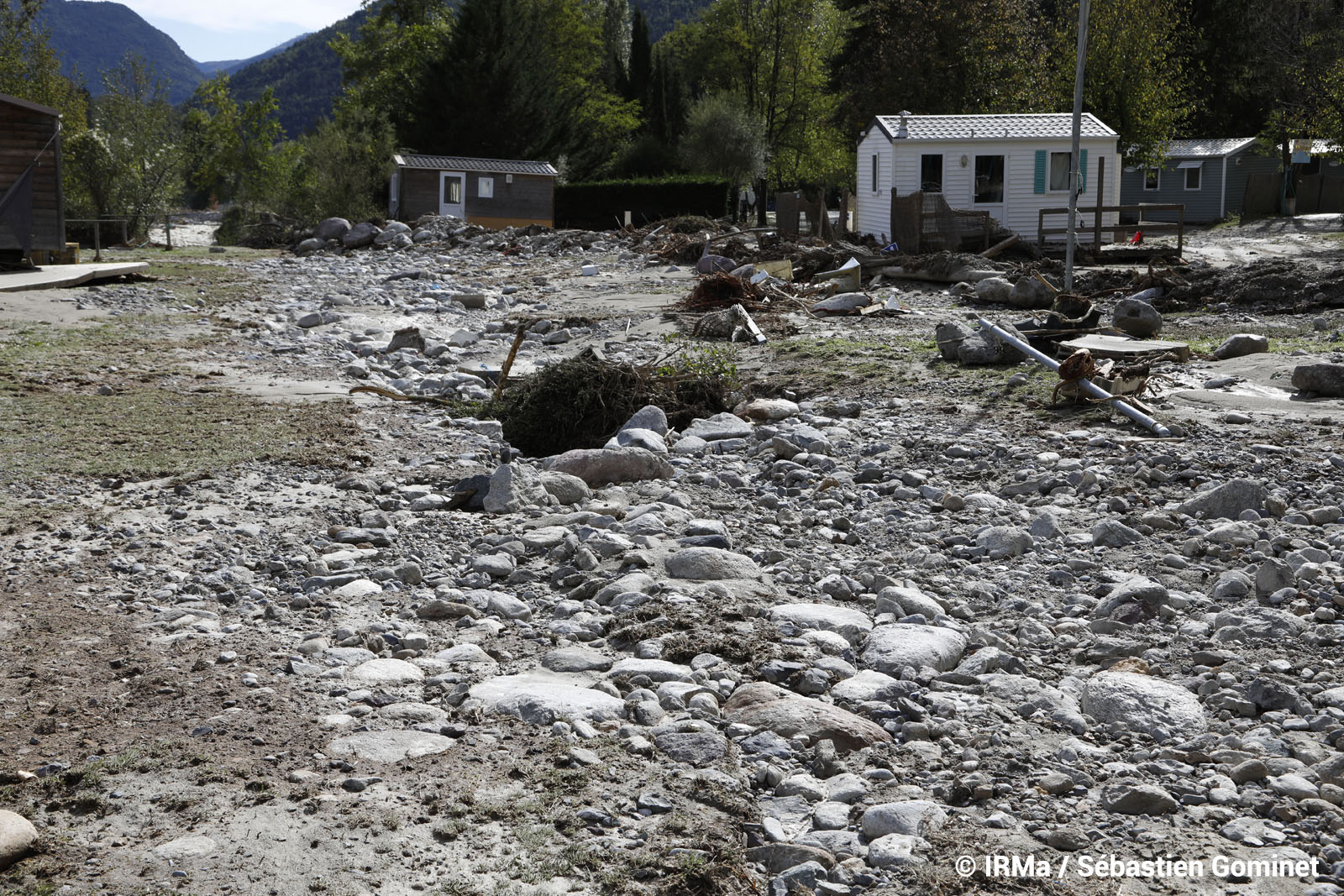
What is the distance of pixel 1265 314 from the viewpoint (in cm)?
1545

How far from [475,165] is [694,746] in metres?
37.7

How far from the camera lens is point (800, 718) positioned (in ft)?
13.0

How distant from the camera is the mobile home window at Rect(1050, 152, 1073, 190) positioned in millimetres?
27219

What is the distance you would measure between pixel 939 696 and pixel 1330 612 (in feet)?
6.55

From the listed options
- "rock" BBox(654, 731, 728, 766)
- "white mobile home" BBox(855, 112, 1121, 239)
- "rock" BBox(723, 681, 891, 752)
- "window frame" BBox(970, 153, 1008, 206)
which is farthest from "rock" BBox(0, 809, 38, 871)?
"window frame" BBox(970, 153, 1008, 206)

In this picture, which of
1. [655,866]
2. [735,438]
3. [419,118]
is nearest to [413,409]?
[735,438]

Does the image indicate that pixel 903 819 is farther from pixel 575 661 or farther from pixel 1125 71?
pixel 1125 71

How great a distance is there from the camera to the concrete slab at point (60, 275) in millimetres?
17875

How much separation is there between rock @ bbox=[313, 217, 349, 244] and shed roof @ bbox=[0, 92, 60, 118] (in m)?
11.6

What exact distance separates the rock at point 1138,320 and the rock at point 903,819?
11195 millimetres

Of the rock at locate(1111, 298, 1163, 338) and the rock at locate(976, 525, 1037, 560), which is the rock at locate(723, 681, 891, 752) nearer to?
the rock at locate(976, 525, 1037, 560)

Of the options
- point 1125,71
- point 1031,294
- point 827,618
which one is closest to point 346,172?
point 1125,71

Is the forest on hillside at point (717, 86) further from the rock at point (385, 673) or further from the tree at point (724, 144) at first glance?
the rock at point (385, 673)

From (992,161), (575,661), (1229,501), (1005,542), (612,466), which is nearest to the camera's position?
(575,661)
